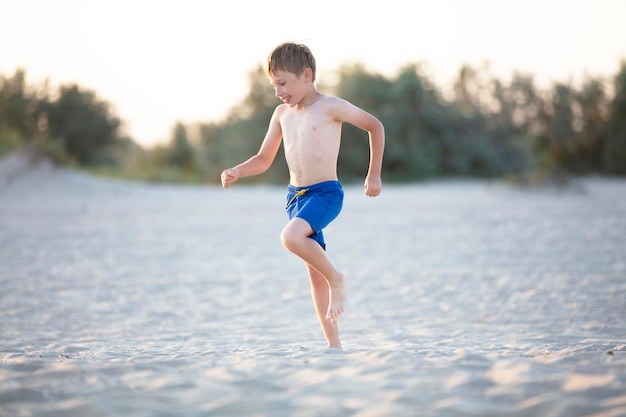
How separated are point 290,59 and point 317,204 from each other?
73cm

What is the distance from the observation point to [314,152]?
10.6 feet

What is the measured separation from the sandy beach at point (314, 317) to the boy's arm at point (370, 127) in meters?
0.85

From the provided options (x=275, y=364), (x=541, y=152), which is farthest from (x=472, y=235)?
(x=541, y=152)

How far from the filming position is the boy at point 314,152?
3.16 m

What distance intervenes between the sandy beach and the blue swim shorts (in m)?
0.61

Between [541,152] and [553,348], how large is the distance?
24.5m

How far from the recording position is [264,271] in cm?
637

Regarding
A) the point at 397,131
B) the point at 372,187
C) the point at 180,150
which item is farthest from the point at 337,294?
the point at 180,150

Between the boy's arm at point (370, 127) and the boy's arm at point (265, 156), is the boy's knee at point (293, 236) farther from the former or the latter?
the boy's arm at point (265, 156)

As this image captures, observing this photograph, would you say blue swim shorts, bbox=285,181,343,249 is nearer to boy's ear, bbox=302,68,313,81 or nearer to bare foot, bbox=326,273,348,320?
bare foot, bbox=326,273,348,320

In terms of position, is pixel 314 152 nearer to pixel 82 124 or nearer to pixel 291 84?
pixel 291 84

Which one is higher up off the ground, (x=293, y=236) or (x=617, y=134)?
(x=617, y=134)

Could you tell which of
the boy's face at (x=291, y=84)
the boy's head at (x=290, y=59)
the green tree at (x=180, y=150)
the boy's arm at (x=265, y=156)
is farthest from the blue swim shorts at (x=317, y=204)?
the green tree at (x=180, y=150)

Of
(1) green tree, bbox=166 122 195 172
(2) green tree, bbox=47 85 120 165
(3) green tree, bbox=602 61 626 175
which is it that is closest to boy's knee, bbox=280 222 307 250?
(3) green tree, bbox=602 61 626 175
